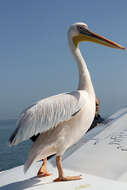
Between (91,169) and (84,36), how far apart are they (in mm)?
1363

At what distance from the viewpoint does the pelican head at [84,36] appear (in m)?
2.05

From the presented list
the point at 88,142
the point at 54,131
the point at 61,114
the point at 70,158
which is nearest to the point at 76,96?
the point at 61,114

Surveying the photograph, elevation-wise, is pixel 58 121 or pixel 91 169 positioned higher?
pixel 58 121

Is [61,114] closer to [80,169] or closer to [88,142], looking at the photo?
[80,169]

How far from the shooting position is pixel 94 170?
2.19 m

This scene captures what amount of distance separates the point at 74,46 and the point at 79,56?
12 cm

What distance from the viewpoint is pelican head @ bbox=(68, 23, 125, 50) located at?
6.73ft

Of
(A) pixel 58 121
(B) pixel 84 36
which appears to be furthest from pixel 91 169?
(B) pixel 84 36

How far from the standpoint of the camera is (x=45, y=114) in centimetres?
171

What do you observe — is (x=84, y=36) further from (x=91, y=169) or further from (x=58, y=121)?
(x=91, y=169)

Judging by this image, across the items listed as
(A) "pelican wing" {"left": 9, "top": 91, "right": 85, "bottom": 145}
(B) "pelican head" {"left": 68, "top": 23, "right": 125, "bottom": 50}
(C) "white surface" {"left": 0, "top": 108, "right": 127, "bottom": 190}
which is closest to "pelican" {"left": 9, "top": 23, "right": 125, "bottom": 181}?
(A) "pelican wing" {"left": 9, "top": 91, "right": 85, "bottom": 145}

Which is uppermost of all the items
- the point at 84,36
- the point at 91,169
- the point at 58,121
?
the point at 84,36

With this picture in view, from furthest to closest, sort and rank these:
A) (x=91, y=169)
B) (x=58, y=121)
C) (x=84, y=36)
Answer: (x=91, y=169) → (x=84, y=36) → (x=58, y=121)

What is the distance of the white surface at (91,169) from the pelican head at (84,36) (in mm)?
1171
